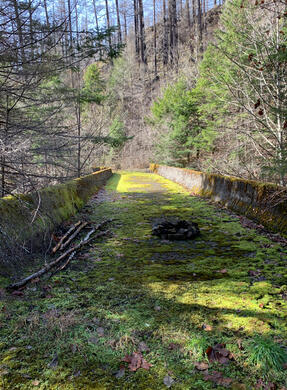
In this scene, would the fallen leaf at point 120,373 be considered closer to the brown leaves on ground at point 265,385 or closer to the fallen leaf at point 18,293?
the brown leaves on ground at point 265,385

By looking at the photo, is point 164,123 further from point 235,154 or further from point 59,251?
point 59,251

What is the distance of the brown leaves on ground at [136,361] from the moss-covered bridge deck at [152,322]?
1cm

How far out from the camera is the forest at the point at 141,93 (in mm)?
5219

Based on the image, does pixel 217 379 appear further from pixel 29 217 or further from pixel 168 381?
pixel 29 217

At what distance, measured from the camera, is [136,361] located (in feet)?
7.82

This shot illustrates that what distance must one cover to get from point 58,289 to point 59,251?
1620mm

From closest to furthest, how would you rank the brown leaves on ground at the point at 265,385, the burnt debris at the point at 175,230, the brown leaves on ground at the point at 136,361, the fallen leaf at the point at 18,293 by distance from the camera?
the brown leaves on ground at the point at 265,385 < the brown leaves on ground at the point at 136,361 < the fallen leaf at the point at 18,293 < the burnt debris at the point at 175,230

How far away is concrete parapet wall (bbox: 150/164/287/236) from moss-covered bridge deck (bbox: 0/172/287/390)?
41.5 inches

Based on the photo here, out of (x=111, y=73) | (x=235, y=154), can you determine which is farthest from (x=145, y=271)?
(x=111, y=73)

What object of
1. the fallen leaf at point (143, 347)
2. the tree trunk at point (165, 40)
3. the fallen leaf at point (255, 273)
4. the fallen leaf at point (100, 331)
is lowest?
the fallen leaf at point (255, 273)

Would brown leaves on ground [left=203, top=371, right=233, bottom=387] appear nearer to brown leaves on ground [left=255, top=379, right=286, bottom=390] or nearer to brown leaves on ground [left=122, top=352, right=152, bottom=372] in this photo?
brown leaves on ground [left=255, top=379, right=286, bottom=390]

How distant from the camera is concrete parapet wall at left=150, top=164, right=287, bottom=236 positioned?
236 inches

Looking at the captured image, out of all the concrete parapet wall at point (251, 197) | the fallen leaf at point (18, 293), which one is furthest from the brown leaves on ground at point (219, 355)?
the concrete parapet wall at point (251, 197)

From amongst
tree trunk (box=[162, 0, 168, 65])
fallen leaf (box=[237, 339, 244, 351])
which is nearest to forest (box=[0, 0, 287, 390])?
fallen leaf (box=[237, 339, 244, 351])
